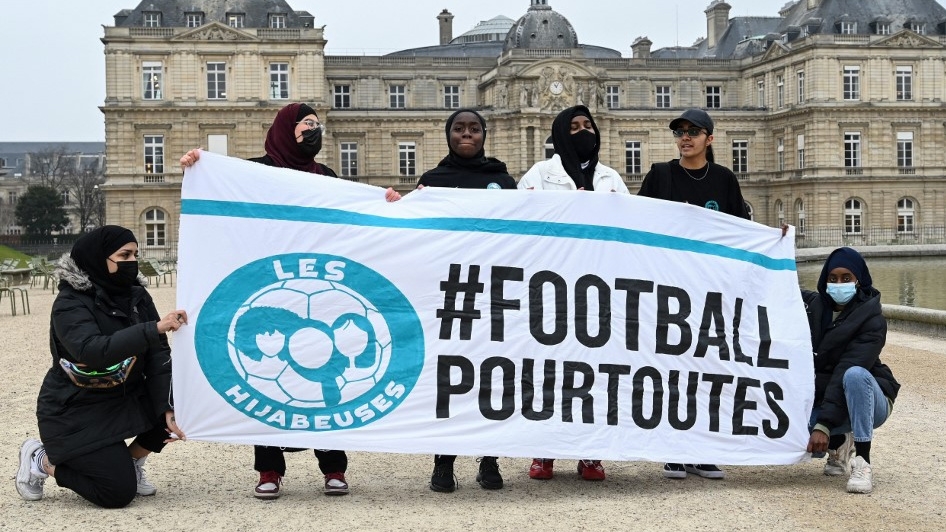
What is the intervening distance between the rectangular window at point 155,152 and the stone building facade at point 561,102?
0.06 metres

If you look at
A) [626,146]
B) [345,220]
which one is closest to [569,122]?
[345,220]

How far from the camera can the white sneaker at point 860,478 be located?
665cm

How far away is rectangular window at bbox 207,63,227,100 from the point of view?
50531mm

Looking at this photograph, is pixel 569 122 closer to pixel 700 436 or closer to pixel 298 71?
pixel 700 436

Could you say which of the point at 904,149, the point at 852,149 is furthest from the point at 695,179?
the point at 904,149

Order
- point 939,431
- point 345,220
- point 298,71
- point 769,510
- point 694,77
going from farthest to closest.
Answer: point 694,77 < point 298,71 < point 939,431 < point 345,220 < point 769,510

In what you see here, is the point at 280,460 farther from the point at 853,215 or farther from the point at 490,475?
the point at 853,215

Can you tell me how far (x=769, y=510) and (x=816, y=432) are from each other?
35.3 inches

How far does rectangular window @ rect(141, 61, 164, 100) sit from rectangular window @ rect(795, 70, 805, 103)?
99.3 ft

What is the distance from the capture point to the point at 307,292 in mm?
6590

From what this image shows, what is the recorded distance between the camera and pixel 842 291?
281 inches

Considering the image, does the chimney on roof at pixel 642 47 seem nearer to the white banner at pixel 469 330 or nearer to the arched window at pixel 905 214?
the arched window at pixel 905 214

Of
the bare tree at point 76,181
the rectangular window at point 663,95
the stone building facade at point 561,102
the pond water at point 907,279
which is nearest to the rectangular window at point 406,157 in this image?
the stone building facade at point 561,102

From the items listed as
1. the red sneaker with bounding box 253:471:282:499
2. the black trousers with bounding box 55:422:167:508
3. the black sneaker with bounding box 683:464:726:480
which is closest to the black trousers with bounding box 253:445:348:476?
the red sneaker with bounding box 253:471:282:499
